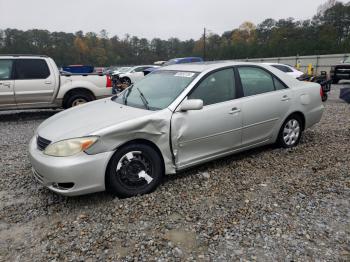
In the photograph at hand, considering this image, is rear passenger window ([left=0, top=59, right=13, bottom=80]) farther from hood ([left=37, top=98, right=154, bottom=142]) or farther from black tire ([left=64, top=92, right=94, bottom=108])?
hood ([left=37, top=98, right=154, bottom=142])

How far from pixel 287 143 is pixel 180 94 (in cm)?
227

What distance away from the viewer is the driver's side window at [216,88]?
392 cm

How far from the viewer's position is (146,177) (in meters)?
3.48

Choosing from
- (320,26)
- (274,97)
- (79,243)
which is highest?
(320,26)

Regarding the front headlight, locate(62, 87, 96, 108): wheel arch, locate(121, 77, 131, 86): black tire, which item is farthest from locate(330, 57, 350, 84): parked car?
the front headlight

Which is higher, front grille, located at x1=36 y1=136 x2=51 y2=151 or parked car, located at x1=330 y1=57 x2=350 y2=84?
parked car, located at x1=330 y1=57 x2=350 y2=84

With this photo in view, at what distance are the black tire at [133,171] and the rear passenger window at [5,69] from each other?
6143 mm

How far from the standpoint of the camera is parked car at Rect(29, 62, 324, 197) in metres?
3.16

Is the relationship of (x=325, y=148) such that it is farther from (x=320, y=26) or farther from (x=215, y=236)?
(x=320, y=26)

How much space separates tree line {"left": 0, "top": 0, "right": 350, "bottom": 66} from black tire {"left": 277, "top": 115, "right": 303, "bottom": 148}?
145 ft

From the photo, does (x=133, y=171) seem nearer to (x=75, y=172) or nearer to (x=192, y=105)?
(x=75, y=172)

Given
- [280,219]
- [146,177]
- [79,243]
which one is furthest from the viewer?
[146,177]

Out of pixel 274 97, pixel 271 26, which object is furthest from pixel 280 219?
pixel 271 26

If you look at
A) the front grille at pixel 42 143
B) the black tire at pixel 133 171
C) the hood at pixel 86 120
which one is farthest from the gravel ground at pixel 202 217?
the hood at pixel 86 120
